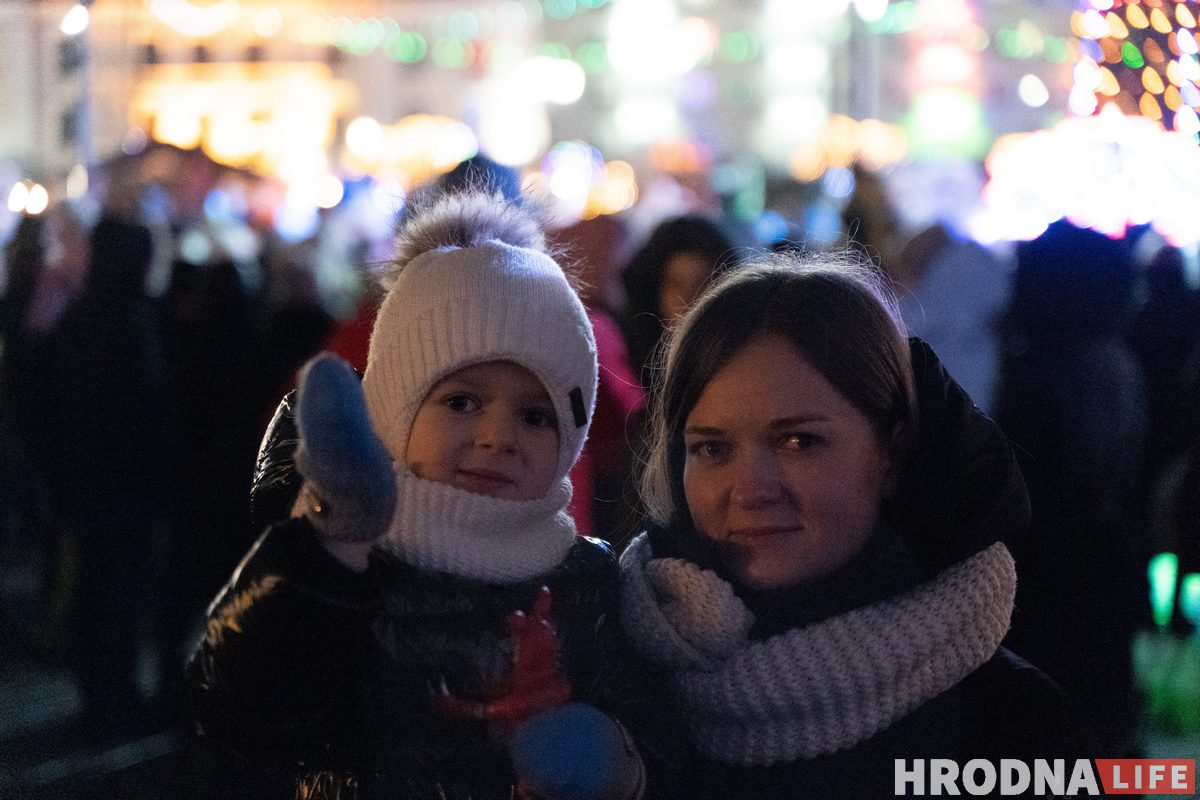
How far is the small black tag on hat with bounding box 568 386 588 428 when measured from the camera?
1.62m

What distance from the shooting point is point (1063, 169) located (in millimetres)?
2209

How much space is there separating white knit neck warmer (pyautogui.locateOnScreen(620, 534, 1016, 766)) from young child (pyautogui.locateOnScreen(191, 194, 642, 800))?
0.30 ft

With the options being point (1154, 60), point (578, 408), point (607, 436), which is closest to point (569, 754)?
point (578, 408)

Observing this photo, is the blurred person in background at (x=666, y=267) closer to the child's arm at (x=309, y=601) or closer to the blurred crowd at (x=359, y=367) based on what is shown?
the blurred crowd at (x=359, y=367)

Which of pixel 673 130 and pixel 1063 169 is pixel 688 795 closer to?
pixel 1063 169

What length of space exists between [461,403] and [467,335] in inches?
3.1

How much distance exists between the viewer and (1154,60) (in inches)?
63.4

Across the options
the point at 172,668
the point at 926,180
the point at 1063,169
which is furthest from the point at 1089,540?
the point at 926,180

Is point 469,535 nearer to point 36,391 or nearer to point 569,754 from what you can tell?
point 569,754

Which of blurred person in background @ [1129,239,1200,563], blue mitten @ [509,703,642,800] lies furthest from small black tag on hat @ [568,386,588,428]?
blurred person in background @ [1129,239,1200,563]

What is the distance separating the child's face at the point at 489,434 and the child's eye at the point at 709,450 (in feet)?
0.54

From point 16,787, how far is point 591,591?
5.95 feet

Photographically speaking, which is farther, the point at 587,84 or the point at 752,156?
the point at 587,84

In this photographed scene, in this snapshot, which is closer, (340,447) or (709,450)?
(340,447)
